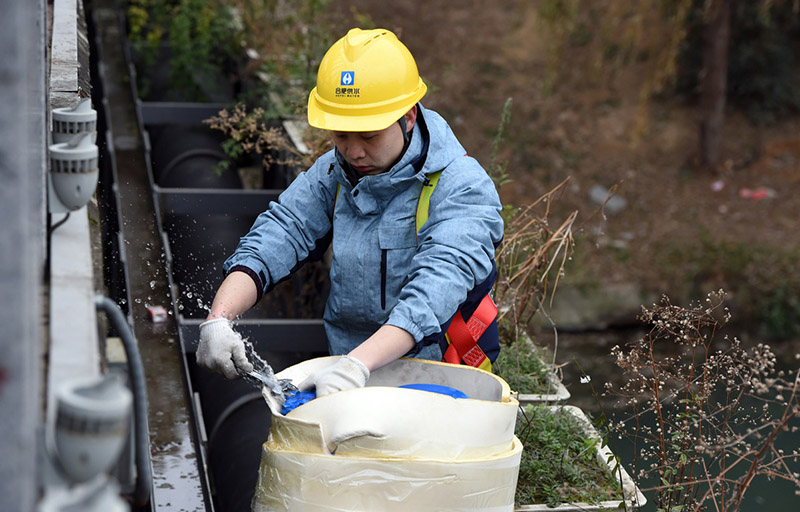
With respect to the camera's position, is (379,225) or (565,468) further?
(565,468)

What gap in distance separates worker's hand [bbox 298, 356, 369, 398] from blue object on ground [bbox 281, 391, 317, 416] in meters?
0.05

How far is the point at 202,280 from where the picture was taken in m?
4.56

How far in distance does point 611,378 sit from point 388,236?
549 centimetres

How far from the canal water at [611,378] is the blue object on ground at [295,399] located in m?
3.52

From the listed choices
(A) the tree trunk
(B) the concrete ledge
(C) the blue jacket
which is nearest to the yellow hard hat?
(C) the blue jacket

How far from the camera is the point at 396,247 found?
2.63 metres

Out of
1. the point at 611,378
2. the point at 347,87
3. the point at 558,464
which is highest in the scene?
the point at 347,87

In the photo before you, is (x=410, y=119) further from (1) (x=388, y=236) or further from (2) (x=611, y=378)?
(2) (x=611, y=378)

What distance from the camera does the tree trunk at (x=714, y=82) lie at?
31.4 feet

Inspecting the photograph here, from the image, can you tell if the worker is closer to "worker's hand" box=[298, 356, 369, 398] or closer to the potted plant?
"worker's hand" box=[298, 356, 369, 398]

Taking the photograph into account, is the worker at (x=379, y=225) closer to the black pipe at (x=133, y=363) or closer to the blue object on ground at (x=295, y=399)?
the blue object on ground at (x=295, y=399)

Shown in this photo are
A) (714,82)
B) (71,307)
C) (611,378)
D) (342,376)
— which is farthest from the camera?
(714,82)

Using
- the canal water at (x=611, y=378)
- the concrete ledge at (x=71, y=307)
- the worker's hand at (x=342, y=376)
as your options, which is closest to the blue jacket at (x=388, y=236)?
the worker's hand at (x=342, y=376)

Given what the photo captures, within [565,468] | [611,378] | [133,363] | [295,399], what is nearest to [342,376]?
[295,399]
